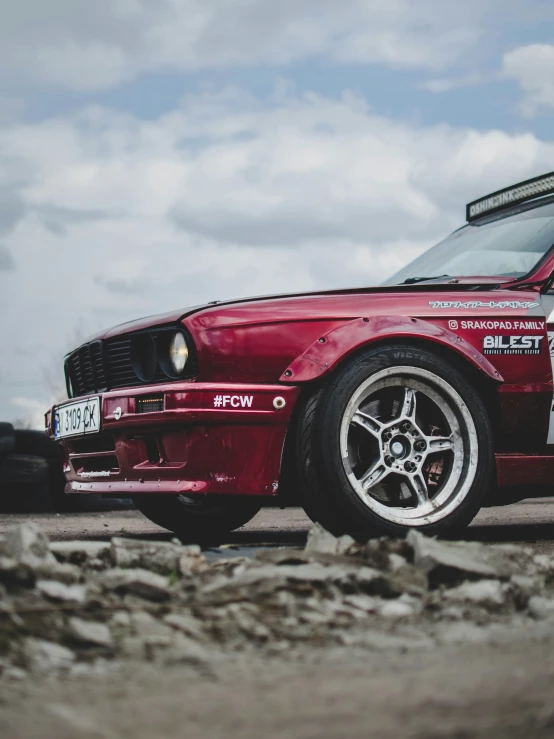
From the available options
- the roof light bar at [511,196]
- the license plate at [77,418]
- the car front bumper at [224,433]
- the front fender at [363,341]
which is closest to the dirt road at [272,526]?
the car front bumper at [224,433]

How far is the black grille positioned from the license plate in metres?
0.13

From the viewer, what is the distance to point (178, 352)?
4465 mm

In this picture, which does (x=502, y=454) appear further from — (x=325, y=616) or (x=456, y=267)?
(x=325, y=616)

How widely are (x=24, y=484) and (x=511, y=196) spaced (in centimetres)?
457

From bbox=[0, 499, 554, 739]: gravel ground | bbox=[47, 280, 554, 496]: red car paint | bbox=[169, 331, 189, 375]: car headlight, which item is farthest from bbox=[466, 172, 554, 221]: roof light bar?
bbox=[0, 499, 554, 739]: gravel ground

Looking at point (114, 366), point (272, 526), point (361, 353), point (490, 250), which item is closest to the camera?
point (361, 353)

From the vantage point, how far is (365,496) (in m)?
4.23

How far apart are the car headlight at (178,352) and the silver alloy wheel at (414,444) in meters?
0.74

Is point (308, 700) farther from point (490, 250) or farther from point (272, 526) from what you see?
point (272, 526)

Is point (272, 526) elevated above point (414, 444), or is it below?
below

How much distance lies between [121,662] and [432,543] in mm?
1219

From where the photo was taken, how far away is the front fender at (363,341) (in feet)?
13.9

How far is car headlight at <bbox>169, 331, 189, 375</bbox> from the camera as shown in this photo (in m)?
4.41

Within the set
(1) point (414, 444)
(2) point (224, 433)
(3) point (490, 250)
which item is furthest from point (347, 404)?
(3) point (490, 250)
